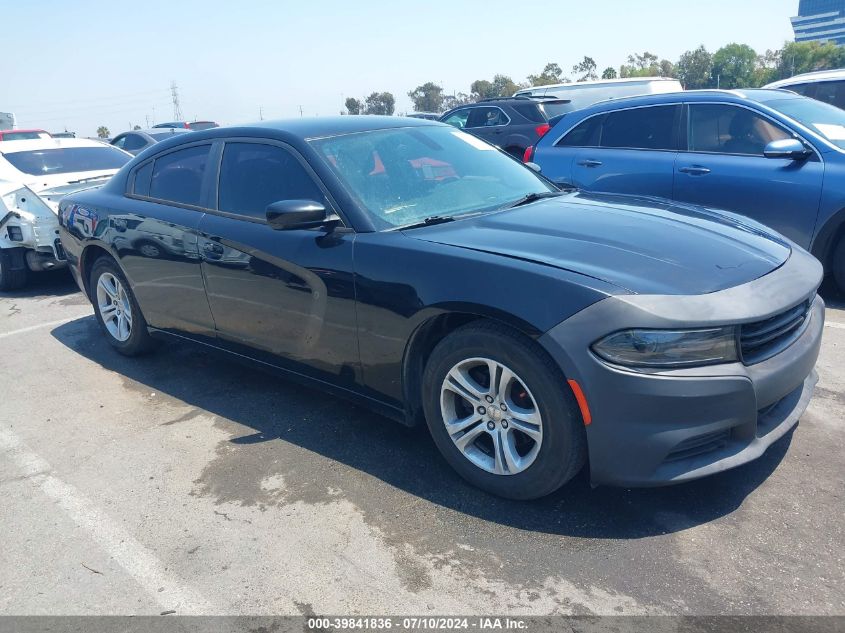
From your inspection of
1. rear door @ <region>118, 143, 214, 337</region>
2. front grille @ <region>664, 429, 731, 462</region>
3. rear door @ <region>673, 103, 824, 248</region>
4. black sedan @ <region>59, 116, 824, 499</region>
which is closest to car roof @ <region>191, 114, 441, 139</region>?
black sedan @ <region>59, 116, 824, 499</region>

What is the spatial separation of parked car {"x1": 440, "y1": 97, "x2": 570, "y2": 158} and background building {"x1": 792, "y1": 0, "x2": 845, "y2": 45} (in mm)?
142535

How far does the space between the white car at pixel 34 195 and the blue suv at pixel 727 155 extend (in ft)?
16.4

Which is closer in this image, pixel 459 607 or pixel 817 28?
pixel 459 607

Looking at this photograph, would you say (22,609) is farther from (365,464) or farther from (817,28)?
(817,28)

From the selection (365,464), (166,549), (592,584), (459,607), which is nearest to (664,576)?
(592,584)

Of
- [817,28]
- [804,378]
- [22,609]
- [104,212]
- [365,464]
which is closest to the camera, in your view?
[22,609]

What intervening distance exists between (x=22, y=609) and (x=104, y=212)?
3043 mm

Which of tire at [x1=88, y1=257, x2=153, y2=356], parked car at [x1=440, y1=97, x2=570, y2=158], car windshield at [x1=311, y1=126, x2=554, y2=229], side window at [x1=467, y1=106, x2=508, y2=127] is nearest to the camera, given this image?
car windshield at [x1=311, y1=126, x2=554, y2=229]

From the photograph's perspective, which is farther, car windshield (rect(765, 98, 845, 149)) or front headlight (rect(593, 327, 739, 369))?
car windshield (rect(765, 98, 845, 149))

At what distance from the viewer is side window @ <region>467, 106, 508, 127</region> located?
11.5m

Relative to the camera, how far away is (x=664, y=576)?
96.8 inches

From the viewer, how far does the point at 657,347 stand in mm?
2510

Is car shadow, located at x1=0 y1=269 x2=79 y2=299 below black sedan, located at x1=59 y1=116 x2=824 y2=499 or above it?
below

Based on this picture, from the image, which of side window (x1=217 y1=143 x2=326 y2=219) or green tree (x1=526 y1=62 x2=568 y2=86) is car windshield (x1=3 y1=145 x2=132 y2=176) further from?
green tree (x1=526 y1=62 x2=568 y2=86)
